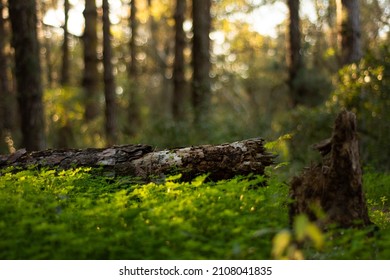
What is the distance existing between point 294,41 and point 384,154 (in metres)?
9.97

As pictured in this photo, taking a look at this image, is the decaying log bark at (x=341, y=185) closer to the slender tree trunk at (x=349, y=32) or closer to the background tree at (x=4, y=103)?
the slender tree trunk at (x=349, y=32)

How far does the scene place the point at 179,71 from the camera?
1941 centimetres

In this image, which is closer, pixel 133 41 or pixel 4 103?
pixel 4 103

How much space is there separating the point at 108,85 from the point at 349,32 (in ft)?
24.7

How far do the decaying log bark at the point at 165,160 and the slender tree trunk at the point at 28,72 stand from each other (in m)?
3.98

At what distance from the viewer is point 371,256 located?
14.6ft

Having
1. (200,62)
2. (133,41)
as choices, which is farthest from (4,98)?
(133,41)

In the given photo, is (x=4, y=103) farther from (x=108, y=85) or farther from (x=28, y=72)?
(x=28, y=72)

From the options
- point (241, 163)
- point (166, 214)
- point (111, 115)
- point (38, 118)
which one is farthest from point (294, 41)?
point (166, 214)

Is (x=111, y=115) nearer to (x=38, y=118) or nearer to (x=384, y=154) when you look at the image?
(x=38, y=118)

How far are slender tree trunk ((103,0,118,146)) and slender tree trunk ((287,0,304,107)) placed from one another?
7469 millimetres

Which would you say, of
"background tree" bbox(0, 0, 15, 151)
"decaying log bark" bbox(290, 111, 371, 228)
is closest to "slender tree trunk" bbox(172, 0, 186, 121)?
"background tree" bbox(0, 0, 15, 151)

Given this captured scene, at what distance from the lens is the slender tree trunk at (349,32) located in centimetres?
1320

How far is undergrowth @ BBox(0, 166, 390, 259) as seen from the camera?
4.29 meters
